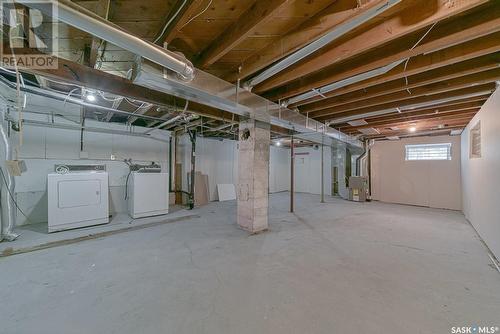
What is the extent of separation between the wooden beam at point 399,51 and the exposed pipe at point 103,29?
4.43ft

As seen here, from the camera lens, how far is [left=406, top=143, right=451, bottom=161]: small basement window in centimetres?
573

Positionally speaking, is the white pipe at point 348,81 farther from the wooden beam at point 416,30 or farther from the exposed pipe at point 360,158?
the exposed pipe at point 360,158

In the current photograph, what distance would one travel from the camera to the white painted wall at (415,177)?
18.3 feet

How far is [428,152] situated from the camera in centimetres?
603

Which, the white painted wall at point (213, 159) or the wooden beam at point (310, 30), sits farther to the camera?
the white painted wall at point (213, 159)

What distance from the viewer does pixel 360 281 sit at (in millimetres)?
1924

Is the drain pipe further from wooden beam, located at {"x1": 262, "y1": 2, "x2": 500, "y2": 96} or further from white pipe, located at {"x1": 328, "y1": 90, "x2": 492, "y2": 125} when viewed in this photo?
white pipe, located at {"x1": 328, "y1": 90, "x2": 492, "y2": 125}

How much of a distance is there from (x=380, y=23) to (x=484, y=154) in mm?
2971

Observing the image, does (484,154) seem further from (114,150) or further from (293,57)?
(114,150)

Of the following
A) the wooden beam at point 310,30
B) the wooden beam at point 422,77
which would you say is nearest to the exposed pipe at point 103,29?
the wooden beam at point 310,30

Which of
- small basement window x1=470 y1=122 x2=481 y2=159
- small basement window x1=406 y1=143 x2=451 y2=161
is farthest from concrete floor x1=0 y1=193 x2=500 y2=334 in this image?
small basement window x1=406 y1=143 x2=451 y2=161

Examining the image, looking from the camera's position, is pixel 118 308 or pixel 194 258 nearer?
pixel 118 308

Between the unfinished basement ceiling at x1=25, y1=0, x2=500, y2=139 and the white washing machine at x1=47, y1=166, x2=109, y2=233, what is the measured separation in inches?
83.4

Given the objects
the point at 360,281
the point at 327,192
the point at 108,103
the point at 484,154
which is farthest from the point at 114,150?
the point at 327,192
